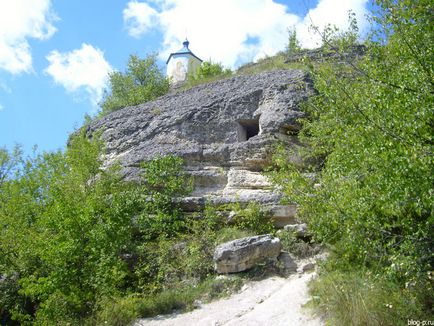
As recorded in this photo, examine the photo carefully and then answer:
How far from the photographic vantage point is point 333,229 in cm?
892

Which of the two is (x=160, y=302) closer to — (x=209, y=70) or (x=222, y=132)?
(x=222, y=132)

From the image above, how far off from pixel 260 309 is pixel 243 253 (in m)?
1.72

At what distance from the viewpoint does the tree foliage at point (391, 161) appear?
6.96 m

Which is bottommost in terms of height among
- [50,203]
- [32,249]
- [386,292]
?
[386,292]

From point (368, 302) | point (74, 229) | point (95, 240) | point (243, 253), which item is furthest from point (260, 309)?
point (74, 229)

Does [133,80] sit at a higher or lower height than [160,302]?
higher

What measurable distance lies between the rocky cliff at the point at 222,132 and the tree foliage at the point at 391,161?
4.30m

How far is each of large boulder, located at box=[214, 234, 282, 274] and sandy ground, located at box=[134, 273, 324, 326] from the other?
1.64 feet

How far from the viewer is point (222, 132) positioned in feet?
50.6

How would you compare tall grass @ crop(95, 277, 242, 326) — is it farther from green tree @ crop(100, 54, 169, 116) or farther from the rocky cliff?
green tree @ crop(100, 54, 169, 116)

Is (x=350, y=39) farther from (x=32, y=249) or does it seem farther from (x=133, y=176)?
(x=32, y=249)

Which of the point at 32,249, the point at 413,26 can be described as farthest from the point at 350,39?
the point at 32,249

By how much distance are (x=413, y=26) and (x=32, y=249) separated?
366 inches

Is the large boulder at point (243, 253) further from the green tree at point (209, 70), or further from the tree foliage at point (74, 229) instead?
the green tree at point (209, 70)
